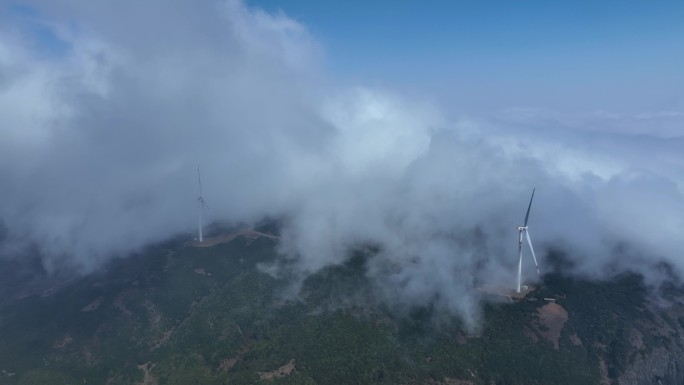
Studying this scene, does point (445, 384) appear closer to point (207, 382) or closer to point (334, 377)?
point (334, 377)

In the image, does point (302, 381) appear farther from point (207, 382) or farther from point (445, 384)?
point (445, 384)

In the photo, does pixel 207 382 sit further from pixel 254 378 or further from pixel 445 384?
pixel 445 384

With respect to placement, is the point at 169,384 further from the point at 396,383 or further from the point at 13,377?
the point at 396,383

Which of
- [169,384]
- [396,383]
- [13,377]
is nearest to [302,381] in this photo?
[396,383]

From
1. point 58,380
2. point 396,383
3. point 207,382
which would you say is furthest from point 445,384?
point 58,380

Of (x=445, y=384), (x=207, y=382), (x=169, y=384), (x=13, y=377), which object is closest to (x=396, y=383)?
(x=445, y=384)

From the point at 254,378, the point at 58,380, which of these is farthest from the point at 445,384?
the point at 58,380
